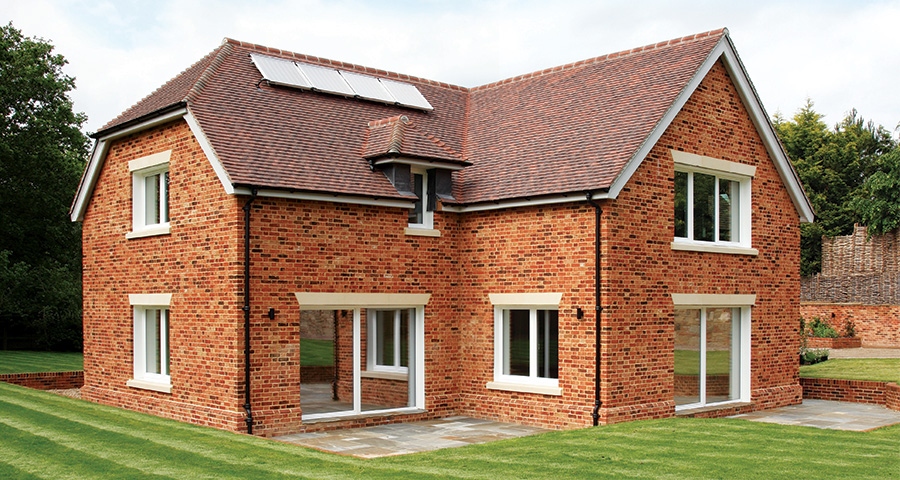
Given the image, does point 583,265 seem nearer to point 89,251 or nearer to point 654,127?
point 654,127

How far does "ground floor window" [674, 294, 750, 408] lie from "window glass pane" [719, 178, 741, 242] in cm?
148

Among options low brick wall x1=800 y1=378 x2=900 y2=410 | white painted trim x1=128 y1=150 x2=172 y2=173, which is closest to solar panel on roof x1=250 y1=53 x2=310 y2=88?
white painted trim x1=128 y1=150 x2=172 y2=173

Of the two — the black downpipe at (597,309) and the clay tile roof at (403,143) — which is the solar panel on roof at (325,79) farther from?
the black downpipe at (597,309)

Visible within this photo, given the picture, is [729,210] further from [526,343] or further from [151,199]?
[151,199]

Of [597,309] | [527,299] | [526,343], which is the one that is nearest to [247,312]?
[527,299]

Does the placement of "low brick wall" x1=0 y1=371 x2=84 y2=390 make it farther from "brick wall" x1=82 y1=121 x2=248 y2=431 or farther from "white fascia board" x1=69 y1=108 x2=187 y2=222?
"white fascia board" x1=69 y1=108 x2=187 y2=222

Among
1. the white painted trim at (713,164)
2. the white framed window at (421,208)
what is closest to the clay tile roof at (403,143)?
the white framed window at (421,208)

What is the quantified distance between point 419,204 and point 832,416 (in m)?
9.01

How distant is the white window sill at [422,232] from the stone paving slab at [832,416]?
272 inches

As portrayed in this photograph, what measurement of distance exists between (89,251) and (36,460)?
8.82 meters

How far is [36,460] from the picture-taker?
11.2 meters

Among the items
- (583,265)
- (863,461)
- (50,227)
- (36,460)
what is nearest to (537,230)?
(583,265)

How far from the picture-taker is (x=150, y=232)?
17.0 meters

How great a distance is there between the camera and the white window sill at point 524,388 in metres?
15.9
